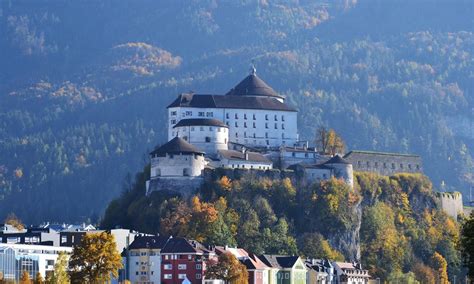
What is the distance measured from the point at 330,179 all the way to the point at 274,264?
1464 cm

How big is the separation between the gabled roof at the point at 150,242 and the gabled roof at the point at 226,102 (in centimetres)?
2471

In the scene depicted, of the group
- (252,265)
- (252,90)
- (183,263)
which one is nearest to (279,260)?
(252,265)

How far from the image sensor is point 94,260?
11694cm

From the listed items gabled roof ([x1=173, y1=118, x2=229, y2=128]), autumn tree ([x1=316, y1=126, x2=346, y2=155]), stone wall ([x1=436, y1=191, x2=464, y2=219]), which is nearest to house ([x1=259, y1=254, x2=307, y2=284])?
gabled roof ([x1=173, y1=118, x2=229, y2=128])

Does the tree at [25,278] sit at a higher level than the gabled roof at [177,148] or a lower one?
→ lower

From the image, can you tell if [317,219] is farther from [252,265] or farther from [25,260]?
[25,260]

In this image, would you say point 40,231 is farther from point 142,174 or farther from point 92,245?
point 92,245

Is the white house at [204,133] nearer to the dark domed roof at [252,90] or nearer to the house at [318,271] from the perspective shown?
the dark domed roof at [252,90]

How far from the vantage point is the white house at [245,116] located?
15700 centimetres

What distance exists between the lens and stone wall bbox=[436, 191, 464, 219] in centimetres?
16812

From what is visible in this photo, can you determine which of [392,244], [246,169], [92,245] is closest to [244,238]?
A: [246,169]

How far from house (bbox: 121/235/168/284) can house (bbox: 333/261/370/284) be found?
19.6m

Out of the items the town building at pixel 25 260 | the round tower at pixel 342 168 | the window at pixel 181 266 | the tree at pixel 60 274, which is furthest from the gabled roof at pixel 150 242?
the round tower at pixel 342 168

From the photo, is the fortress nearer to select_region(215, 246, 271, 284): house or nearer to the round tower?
the round tower
